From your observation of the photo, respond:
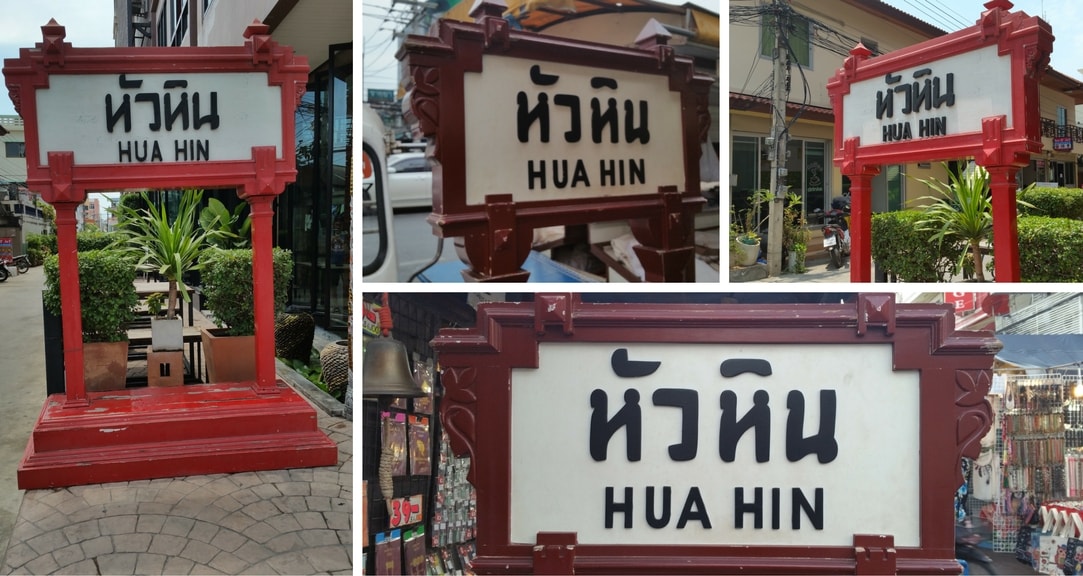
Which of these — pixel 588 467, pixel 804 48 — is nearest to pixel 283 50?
pixel 804 48

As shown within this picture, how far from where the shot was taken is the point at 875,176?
2.75m

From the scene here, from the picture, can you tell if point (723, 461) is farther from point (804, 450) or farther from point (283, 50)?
point (283, 50)

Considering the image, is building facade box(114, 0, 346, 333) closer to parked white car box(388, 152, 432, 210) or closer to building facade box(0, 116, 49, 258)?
parked white car box(388, 152, 432, 210)

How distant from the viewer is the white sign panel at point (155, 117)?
11.1 ft

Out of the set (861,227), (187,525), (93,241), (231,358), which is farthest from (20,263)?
(861,227)

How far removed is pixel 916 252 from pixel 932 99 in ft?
2.55

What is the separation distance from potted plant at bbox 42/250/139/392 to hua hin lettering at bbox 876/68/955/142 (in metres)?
3.92

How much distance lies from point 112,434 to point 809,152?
3249 millimetres

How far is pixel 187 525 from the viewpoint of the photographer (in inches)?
116

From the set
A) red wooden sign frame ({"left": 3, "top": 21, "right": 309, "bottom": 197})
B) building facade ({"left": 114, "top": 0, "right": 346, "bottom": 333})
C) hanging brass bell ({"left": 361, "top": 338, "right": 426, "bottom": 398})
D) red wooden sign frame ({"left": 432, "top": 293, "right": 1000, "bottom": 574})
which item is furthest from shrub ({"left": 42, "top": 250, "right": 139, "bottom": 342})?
red wooden sign frame ({"left": 432, "top": 293, "right": 1000, "bottom": 574})

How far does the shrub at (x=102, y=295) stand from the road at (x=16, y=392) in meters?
0.77

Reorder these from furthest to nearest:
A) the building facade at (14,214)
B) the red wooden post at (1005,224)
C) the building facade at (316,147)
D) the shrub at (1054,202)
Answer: the building facade at (14,214), the building facade at (316,147), the shrub at (1054,202), the red wooden post at (1005,224)

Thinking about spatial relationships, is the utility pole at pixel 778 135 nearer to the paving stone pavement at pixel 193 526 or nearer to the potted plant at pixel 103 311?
the paving stone pavement at pixel 193 526

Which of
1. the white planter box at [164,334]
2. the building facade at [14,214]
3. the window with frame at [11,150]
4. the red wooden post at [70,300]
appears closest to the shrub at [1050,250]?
the red wooden post at [70,300]
